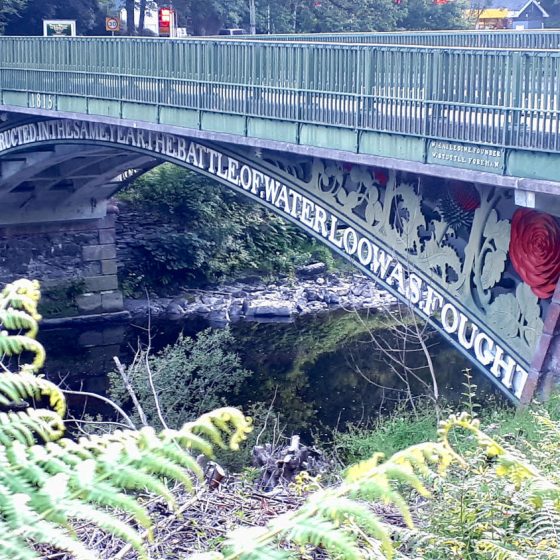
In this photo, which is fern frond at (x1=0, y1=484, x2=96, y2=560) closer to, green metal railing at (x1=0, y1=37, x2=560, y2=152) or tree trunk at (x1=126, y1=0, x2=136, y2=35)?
green metal railing at (x1=0, y1=37, x2=560, y2=152)

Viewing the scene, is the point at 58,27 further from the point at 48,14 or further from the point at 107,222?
the point at 48,14

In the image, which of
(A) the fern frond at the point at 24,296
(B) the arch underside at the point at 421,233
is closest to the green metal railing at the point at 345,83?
(B) the arch underside at the point at 421,233

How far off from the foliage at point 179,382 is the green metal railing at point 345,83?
349 cm

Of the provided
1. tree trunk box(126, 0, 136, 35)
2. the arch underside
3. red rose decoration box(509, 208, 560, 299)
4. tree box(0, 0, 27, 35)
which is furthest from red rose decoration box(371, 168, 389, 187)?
tree trunk box(126, 0, 136, 35)

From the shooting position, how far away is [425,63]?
29.9 ft

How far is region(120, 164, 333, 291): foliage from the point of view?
2452 centimetres

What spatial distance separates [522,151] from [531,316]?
1428 mm

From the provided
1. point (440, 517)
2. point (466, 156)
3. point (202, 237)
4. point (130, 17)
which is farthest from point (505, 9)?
point (440, 517)

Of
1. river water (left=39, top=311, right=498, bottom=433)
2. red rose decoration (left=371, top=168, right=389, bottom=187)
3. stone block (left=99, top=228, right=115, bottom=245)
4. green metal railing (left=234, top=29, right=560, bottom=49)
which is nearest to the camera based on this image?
red rose decoration (left=371, top=168, right=389, bottom=187)

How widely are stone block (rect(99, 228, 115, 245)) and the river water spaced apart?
2.69 m

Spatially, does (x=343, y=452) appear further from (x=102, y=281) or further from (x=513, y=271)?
(x=102, y=281)

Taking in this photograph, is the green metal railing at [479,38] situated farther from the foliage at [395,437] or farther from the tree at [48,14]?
the tree at [48,14]

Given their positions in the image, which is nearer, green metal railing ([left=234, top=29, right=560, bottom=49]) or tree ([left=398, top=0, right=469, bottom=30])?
green metal railing ([left=234, top=29, right=560, bottom=49])

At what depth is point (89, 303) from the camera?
23.2 m
